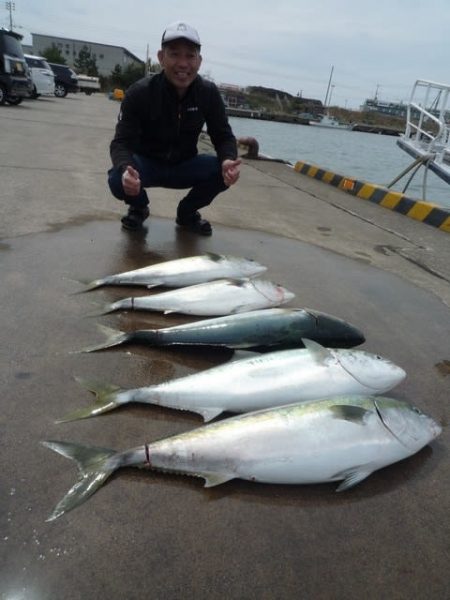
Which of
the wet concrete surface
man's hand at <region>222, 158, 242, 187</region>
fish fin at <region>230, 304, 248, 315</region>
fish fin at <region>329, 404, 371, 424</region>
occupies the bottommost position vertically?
the wet concrete surface

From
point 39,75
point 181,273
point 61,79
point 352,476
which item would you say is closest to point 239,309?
point 181,273

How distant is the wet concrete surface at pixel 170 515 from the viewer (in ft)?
5.15

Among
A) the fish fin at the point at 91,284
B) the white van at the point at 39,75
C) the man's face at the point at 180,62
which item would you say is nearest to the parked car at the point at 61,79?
the white van at the point at 39,75

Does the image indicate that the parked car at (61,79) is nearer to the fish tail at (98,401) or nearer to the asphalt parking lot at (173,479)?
the asphalt parking lot at (173,479)

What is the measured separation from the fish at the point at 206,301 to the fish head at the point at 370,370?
3.18 ft

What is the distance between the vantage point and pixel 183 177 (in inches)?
201

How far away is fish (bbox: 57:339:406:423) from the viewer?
2.29 m

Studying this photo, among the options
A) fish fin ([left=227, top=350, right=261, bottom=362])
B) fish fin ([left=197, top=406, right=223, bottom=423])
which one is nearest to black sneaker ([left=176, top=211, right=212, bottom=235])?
fish fin ([left=227, top=350, right=261, bottom=362])

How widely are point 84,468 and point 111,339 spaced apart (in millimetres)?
1090

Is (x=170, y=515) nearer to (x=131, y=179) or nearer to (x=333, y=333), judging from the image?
(x=333, y=333)

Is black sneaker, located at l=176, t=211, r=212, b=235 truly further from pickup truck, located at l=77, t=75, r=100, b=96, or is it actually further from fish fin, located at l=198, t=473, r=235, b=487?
pickup truck, located at l=77, t=75, r=100, b=96

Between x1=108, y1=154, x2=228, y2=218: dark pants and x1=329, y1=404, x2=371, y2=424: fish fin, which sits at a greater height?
x1=108, y1=154, x2=228, y2=218: dark pants

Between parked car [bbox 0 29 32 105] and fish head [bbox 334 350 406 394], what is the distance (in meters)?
18.0

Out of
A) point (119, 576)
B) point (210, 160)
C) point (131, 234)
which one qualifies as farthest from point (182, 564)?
point (210, 160)
